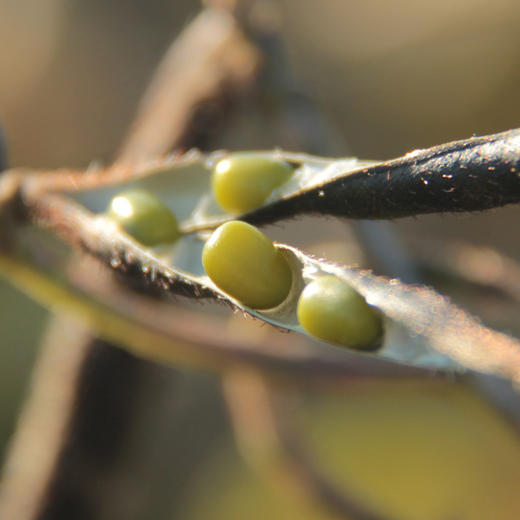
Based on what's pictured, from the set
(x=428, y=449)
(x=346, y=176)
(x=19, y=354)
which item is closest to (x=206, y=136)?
(x=346, y=176)

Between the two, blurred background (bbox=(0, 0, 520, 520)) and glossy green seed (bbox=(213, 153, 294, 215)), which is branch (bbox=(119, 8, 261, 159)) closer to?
blurred background (bbox=(0, 0, 520, 520))

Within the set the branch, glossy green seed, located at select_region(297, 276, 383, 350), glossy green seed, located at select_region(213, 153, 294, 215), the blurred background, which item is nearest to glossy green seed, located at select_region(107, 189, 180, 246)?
glossy green seed, located at select_region(213, 153, 294, 215)

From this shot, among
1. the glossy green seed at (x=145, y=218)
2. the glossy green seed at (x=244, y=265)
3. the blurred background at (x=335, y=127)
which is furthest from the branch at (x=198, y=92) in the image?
the glossy green seed at (x=244, y=265)

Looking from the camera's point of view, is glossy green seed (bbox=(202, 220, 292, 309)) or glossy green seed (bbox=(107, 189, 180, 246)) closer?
glossy green seed (bbox=(202, 220, 292, 309))

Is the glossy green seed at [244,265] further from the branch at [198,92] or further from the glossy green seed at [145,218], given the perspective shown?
the branch at [198,92]

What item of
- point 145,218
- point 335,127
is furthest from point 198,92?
point 335,127
